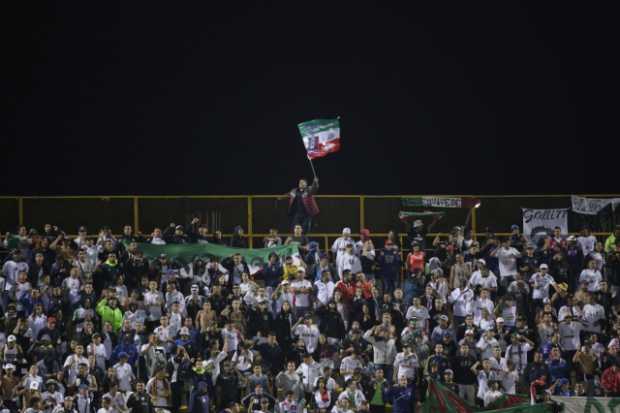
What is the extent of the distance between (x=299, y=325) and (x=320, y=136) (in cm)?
628

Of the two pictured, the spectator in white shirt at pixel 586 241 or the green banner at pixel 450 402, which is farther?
the spectator in white shirt at pixel 586 241

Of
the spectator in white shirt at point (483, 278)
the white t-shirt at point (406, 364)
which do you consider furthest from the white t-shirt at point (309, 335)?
the spectator in white shirt at point (483, 278)

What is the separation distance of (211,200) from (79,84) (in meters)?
8.00

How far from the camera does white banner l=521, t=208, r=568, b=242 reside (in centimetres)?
3456

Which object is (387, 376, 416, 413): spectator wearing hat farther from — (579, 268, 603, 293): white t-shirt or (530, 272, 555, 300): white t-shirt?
(579, 268, 603, 293): white t-shirt

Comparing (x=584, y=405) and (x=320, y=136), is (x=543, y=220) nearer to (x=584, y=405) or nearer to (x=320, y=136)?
(x=320, y=136)

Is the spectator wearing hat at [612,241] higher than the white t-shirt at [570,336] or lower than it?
higher

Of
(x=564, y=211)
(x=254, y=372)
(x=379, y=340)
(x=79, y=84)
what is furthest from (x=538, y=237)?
(x=79, y=84)

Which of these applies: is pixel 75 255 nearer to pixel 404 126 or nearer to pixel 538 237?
pixel 538 237

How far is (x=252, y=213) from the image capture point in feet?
116

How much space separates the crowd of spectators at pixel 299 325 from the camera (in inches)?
1049

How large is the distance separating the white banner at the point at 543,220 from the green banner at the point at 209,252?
6667 millimetres

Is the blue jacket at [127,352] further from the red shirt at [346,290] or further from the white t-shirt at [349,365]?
the red shirt at [346,290]

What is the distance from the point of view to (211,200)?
34.8 metres
